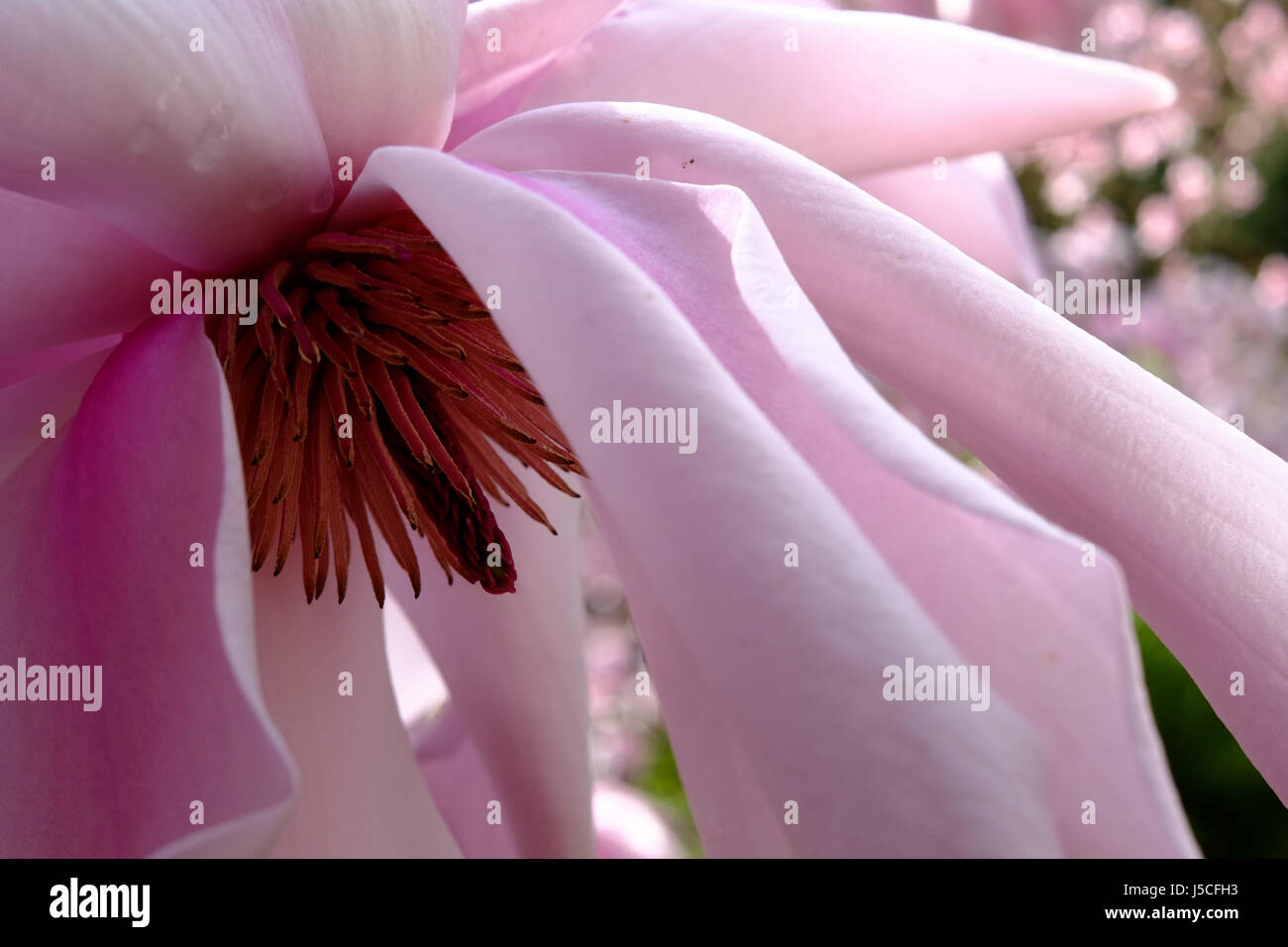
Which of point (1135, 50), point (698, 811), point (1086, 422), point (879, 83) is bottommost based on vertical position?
point (698, 811)

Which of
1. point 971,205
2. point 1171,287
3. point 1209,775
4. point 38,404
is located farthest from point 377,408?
point 1171,287

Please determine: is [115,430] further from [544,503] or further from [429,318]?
[544,503]

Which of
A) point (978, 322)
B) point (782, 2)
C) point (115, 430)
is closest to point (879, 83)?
point (782, 2)

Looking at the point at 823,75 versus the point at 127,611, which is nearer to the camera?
the point at 127,611

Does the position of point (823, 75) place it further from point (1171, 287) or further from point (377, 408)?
point (1171, 287)

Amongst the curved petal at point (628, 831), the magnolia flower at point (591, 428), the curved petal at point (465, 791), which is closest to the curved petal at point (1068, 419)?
the magnolia flower at point (591, 428)

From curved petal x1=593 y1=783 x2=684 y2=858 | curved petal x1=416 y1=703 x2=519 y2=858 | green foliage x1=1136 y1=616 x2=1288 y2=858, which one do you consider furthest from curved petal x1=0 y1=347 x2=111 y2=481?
green foliage x1=1136 y1=616 x2=1288 y2=858

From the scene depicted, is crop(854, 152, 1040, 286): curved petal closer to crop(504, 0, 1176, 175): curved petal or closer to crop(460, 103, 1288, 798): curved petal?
crop(504, 0, 1176, 175): curved petal
